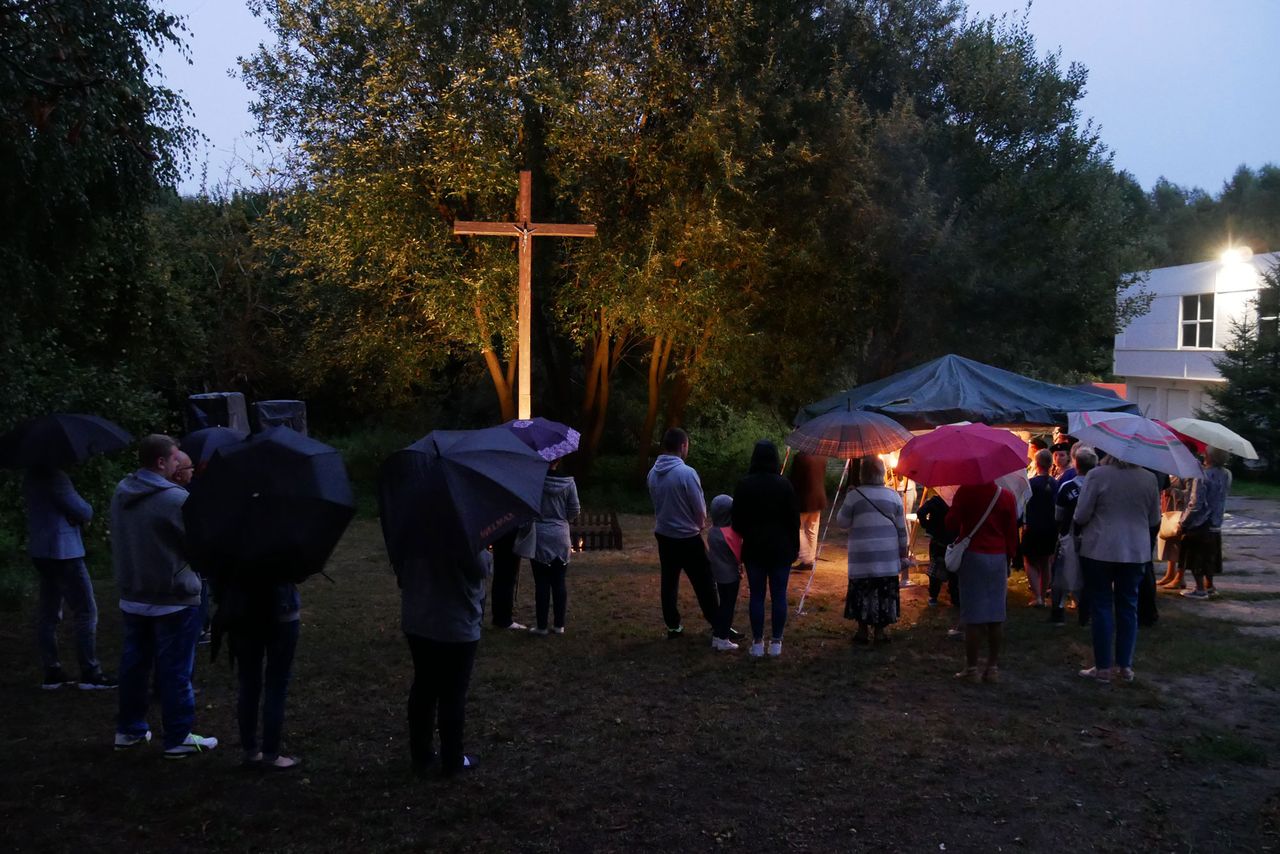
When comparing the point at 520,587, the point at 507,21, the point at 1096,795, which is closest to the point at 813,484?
the point at 520,587

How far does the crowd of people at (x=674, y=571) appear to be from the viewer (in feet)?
17.7

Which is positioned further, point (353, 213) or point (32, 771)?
point (353, 213)

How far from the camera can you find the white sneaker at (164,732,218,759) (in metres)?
5.74

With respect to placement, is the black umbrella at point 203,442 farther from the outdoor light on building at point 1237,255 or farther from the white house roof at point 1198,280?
the outdoor light on building at point 1237,255

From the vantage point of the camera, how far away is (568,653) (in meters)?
8.38

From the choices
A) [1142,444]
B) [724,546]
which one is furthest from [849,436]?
[1142,444]

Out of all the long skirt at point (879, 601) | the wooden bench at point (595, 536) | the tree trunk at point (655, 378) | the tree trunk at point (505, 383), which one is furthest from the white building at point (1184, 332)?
the long skirt at point (879, 601)

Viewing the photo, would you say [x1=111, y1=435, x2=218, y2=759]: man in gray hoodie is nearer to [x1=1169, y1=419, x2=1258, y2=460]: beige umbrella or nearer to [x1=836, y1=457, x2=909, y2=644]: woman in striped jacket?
[x1=836, y1=457, x2=909, y2=644]: woman in striped jacket

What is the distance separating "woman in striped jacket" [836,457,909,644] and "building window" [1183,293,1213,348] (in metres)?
29.3

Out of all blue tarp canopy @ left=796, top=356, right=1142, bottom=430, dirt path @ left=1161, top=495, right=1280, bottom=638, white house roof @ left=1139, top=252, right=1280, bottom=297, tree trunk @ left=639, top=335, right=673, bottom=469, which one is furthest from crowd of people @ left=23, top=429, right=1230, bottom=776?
white house roof @ left=1139, top=252, right=1280, bottom=297

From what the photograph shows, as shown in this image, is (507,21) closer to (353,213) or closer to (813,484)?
(353,213)

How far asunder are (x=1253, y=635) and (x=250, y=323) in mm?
20567

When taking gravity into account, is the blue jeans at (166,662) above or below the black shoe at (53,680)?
above

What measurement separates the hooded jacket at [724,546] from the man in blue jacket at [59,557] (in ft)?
14.4
